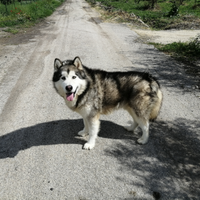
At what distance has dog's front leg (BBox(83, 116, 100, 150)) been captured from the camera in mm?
3764

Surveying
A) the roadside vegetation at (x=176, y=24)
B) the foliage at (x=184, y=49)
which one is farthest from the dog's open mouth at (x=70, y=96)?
the foliage at (x=184, y=49)

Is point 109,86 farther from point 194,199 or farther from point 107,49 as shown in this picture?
point 107,49

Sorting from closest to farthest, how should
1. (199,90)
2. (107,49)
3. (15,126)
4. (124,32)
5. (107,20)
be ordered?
(15,126)
(199,90)
(107,49)
(124,32)
(107,20)

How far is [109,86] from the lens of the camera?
3869 mm

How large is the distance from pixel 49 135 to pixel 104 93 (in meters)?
1.79

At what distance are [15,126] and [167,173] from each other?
12.6ft

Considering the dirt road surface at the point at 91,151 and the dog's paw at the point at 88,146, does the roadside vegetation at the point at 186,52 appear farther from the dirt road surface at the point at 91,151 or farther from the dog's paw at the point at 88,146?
the dog's paw at the point at 88,146

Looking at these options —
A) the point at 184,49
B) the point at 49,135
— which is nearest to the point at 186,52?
the point at 184,49

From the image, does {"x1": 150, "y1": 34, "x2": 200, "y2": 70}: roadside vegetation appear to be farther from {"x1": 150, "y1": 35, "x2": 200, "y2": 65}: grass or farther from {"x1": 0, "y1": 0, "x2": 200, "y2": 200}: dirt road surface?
{"x1": 0, "y1": 0, "x2": 200, "y2": 200}: dirt road surface

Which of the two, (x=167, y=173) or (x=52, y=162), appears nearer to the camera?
(x=167, y=173)

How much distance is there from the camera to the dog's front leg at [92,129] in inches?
Result: 148

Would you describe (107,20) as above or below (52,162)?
above

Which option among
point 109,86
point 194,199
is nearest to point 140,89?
point 109,86

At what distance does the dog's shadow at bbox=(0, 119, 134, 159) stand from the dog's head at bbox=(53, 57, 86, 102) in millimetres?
1248
